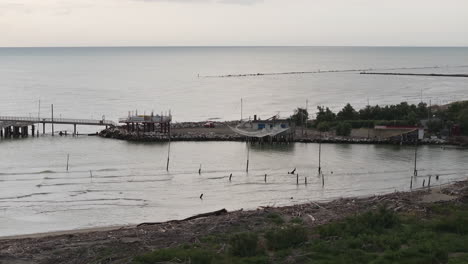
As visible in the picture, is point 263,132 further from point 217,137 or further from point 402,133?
point 402,133

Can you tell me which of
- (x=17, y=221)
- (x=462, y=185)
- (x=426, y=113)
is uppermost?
(x=426, y=113)

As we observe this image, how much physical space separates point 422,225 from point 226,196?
12855 millimetres

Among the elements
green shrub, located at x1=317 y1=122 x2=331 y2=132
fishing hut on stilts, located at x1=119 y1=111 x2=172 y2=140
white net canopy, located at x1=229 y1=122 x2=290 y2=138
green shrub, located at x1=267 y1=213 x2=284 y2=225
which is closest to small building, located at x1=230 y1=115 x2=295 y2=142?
white net canopy, located at x1=229 y1=122 x2=290 y2=138

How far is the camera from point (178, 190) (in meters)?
31.1

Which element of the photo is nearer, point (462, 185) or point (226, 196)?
point (462, 185)

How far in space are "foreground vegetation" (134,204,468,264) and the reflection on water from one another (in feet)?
31.2

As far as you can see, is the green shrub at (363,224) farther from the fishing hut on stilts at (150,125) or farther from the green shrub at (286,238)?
the fishing hut on stilts at (150,125)

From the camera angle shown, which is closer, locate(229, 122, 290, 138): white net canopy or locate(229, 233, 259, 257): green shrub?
locate(229, 233, 259, 257): green shrub

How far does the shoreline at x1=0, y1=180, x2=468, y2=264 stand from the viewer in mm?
15914

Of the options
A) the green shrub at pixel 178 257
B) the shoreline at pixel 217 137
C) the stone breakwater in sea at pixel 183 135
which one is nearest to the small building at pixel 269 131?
the shoreline at pixel 217 137

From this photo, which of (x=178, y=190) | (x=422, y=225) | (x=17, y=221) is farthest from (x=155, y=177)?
(x=422, y=225)

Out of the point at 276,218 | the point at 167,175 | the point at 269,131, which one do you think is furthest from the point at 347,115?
the point at 276,218

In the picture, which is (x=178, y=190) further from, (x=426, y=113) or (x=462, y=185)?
(x=426, y=113)

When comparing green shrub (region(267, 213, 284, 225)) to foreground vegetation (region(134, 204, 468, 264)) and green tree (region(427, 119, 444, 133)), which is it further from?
green tree (region(427, 119, 444, 133))
